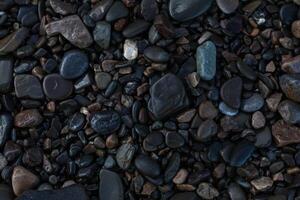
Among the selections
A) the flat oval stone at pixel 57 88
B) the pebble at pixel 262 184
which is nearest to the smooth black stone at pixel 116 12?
the flat oval stone at pixel 57 88

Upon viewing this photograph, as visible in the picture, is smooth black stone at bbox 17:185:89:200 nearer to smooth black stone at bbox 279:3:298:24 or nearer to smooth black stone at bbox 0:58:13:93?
smooth black stone at bbox 0:58:13:93

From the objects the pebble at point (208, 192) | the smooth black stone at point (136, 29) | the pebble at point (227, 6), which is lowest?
the pebble at point (208, 192)

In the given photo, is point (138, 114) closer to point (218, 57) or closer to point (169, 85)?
point (169, 85)

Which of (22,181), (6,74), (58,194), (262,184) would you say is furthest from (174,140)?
(6,74)

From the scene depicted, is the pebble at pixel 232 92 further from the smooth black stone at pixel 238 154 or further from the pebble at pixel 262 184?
the pebble at pixel 262 184

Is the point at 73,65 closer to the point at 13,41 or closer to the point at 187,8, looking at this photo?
the point at 13,41

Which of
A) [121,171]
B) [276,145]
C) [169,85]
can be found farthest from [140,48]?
[276,145]

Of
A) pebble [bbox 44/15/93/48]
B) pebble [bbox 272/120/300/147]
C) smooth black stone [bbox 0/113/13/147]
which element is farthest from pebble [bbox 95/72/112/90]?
pebble [bbox 272/120/300/147]
